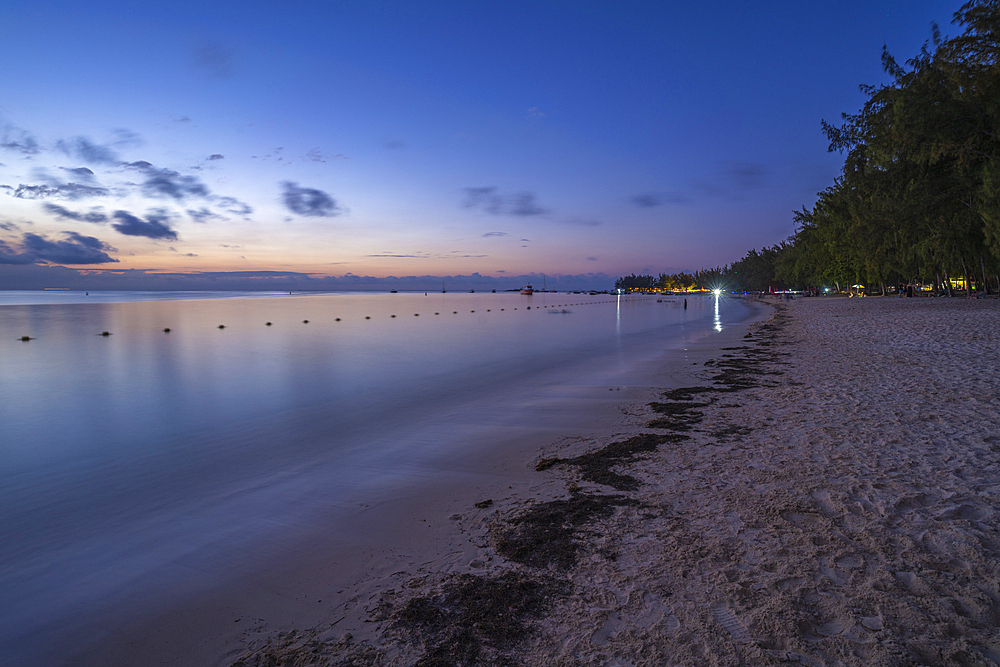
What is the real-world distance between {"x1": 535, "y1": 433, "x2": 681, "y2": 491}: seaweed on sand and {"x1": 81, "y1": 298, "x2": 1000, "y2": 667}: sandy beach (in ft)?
0.18

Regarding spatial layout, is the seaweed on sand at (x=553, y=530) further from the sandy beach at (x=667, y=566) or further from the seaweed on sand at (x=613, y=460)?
the seaweed on sand at (x=613, y=460)

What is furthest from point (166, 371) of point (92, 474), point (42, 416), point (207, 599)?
point (207, 599)

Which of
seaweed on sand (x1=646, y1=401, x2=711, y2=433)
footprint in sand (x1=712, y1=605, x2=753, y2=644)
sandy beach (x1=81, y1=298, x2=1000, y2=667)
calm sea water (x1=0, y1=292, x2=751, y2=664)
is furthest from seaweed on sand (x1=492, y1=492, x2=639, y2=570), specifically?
seaweed on sand (x1=646, y1=401, x2=711, y2=433)

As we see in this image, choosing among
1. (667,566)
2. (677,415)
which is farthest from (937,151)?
(667,566)

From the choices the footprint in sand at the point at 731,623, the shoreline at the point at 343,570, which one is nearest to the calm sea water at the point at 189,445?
the shoreline at the point at 343,570

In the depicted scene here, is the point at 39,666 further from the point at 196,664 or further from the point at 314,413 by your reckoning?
the point at 314,413

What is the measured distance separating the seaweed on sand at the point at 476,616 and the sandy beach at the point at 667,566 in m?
0.02

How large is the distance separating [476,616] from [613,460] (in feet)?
12.5

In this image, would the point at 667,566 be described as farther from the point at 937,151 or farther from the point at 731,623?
the point at 937,151

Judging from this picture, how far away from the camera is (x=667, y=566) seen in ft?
13.7

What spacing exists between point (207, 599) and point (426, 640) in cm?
235

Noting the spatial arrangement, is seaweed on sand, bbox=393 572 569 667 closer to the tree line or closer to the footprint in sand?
the footprint in sand

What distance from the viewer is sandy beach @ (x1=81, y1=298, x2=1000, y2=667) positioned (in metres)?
3.35

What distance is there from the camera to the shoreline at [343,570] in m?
3.94
